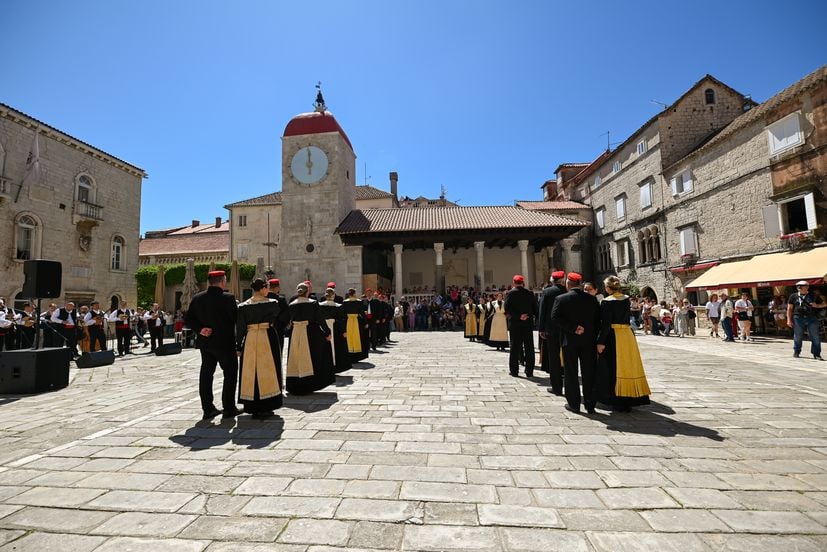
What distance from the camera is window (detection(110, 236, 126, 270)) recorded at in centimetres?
2341

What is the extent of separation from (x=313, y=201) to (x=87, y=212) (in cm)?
1199

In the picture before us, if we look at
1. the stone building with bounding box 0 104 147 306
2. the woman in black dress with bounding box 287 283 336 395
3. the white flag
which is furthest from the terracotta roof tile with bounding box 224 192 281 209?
the woman in black dress with bounding box 287 283 336 395

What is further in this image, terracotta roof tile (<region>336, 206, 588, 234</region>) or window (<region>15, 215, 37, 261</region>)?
terracotta roof tile (<region>336, 206, 588, 234</region>)

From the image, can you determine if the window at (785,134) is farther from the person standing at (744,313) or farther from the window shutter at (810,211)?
the person standing at (744,313)

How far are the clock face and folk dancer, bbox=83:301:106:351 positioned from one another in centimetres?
1413

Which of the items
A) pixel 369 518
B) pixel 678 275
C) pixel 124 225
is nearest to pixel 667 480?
pixel 369 518

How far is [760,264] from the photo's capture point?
15828 millimetres

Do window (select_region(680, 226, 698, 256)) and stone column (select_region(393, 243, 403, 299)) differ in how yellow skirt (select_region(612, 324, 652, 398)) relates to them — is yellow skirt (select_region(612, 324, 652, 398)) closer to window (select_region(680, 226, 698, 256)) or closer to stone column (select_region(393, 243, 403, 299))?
stone column (select_region(393, 243, 403, 299))

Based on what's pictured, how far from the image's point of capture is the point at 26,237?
18969mm

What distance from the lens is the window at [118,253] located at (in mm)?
23406

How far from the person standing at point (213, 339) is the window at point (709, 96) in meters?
27.5

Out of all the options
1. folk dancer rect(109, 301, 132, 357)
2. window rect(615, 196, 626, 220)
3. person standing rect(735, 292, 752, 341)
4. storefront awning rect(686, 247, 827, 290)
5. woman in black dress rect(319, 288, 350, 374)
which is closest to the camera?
woman in black dress rect(319, 288, 350, 374)

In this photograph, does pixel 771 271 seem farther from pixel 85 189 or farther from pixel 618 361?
pixel 85 189

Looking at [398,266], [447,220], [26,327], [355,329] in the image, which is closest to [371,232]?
[398,266]
